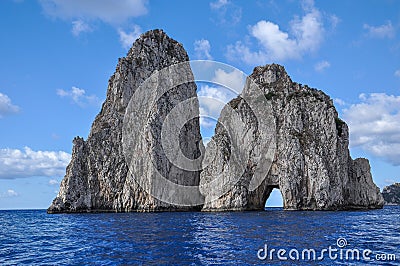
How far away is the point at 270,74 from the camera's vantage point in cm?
12044

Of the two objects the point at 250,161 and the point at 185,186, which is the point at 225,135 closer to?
the point at 250,161

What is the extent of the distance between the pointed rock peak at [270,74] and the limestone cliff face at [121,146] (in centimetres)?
2189

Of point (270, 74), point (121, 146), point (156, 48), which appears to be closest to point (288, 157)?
point (270, 74)

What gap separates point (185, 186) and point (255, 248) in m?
86.7

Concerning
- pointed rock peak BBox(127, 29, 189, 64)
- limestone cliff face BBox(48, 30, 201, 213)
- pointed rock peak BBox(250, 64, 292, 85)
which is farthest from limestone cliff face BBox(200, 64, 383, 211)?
pointed rock peak BBox(127, 29, 189, 64)

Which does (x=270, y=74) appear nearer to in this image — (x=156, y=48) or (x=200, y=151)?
(x=200, y=151)

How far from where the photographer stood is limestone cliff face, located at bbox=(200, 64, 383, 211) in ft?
319

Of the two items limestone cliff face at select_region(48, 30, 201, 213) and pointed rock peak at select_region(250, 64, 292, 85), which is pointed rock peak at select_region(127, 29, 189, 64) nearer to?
limestone cliff face at select_region(48, 30, 201, 213)

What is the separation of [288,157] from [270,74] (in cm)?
3196

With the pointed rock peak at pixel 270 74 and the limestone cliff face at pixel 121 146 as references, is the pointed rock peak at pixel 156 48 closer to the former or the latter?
the limestone cliff face at pixel 121 146

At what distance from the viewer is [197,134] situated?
125m

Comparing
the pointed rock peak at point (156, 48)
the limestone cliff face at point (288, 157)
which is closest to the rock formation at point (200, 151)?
the limestone cliff face at point (288, 157)

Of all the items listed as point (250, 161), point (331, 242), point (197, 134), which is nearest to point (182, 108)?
point (197, 134)

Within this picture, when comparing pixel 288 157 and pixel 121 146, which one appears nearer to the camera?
pixel 288 157
